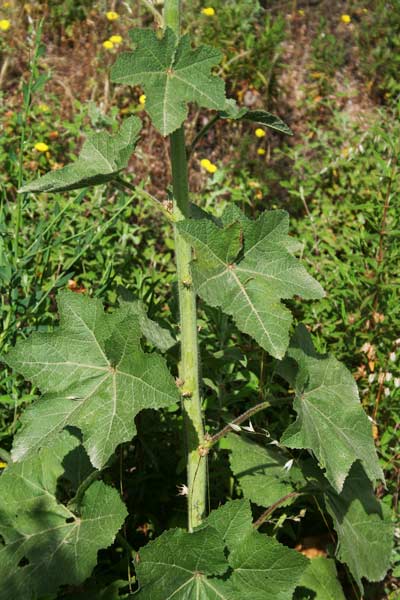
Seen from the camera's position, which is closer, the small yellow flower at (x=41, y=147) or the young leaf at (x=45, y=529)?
the young leaf at (x=45, y=529)

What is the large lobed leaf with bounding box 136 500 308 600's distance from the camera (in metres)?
1.60

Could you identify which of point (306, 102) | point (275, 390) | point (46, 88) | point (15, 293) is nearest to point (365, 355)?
point (275, 390)

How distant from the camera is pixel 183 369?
180cm

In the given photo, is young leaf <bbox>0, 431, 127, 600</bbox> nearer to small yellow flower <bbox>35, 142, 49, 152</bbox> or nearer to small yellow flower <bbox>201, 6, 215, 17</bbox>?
small yellow flower <bbox>35, 142, 49, 152</bbox>

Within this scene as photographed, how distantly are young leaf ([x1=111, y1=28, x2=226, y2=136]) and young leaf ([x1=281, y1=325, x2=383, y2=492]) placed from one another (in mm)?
724

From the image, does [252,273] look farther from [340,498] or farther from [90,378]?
[340,498]

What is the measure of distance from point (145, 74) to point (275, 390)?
1430mm

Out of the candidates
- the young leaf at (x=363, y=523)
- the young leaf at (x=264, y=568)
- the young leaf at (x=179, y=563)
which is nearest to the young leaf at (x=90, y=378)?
the young leaf at (x=179, y=563)

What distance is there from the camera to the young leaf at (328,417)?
1.67 m

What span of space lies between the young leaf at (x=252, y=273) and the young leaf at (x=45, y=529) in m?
0.57

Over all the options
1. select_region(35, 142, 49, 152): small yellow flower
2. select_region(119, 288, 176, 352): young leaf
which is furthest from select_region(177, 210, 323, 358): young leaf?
select_region(35, 142, 49, 152): small yellow flower

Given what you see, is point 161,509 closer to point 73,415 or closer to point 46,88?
point 73,415

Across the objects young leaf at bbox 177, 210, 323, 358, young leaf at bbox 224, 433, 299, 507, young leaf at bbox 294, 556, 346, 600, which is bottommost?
young leaf at bbox 294, 556, 346, 600

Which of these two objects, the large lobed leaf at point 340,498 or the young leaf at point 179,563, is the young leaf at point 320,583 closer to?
the large lobed leaf at point 340,498
